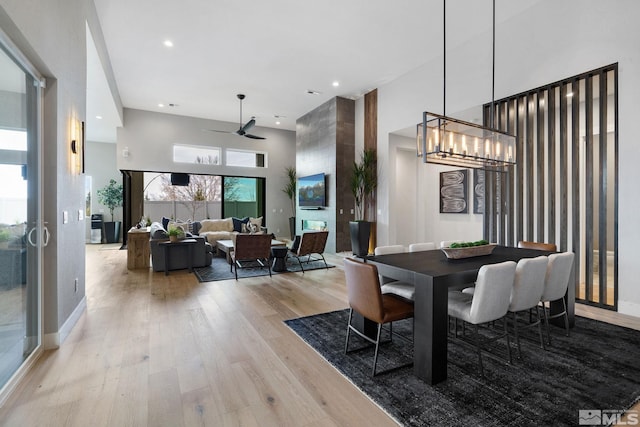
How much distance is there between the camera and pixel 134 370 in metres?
2.30

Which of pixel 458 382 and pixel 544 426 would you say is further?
pixel 458 382

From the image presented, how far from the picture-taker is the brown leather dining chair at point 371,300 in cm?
216

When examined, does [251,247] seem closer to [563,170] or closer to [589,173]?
[563,170]

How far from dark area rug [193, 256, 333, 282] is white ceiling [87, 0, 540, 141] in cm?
397

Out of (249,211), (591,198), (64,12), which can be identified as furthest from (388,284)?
(249,211)

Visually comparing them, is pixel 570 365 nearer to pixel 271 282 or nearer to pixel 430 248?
pixel 430 248

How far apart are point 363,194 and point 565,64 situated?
14.6ft

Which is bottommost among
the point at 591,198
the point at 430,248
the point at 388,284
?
the point at 388,284

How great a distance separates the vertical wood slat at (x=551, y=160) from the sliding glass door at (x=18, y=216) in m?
5.57

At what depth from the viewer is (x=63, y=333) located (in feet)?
9.27

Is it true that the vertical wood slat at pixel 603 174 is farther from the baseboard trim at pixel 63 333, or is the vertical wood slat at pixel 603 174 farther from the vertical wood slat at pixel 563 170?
the baseboard trim at pixel 63 333

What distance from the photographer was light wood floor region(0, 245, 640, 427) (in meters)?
1.81

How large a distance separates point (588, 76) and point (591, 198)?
149 cm

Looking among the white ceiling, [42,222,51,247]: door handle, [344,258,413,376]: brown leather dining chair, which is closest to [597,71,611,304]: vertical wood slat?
the white ceiling
